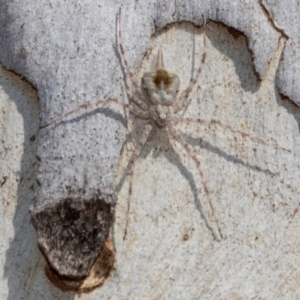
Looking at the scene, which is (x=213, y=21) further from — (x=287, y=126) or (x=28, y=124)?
(x=28, y=124)

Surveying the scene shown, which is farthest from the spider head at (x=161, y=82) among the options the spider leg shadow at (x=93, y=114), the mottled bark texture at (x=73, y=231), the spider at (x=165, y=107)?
the mottled bark texture at (x=73, y=231)

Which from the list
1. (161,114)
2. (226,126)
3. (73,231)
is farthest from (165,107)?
(73,231)

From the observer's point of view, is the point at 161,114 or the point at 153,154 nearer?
the point at 153,154

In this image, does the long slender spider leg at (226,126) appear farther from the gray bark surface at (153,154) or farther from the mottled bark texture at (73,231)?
the mottled bark texture at (73,231)

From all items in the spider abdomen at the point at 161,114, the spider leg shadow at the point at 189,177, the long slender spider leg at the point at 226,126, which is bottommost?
the spider leg shadow at the point at 189,177

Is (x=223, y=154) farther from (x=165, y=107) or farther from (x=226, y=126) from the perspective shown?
(x=165, y=107)

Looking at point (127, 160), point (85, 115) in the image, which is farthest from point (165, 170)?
point (85, 115)
